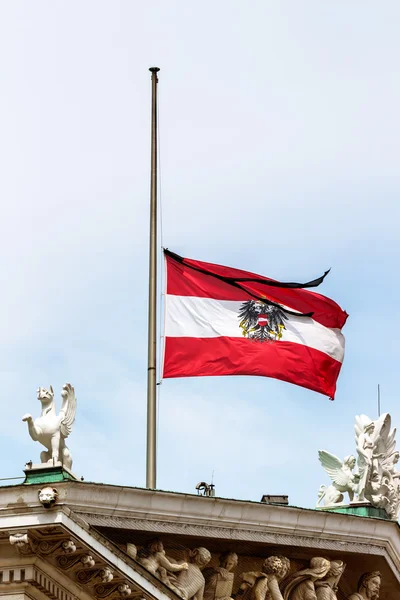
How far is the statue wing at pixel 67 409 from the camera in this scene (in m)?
36.2

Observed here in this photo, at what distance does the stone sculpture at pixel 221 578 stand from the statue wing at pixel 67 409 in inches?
163

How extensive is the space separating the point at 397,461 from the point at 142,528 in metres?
7.21

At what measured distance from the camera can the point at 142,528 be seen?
36.9 meters

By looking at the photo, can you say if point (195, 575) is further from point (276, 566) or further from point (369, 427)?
point (369, 427)

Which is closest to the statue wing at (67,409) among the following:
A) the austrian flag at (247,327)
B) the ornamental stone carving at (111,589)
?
the ornamental stone carving at (111,589)

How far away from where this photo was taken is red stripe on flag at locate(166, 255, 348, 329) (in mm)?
42969

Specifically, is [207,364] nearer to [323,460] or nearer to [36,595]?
[323,460]

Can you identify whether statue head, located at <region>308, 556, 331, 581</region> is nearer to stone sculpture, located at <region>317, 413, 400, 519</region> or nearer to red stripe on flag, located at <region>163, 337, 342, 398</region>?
stone sculpture, located at <region>317, 413, 400, 519</region>

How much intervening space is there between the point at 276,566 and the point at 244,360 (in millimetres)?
4736

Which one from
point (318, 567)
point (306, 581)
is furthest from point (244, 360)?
point (306, 581)

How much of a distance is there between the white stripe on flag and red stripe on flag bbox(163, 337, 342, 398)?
0.18m

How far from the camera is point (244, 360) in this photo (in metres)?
42.0

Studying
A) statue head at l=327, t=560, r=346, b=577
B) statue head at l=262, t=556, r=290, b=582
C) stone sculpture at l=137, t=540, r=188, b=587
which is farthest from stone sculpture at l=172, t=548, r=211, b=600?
statue head at l=327, t=560, r=346, b=577

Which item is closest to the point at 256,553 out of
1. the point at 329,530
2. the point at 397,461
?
the point at 329,530
